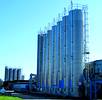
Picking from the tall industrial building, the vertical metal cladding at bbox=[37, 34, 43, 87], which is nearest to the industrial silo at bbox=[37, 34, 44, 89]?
the vertical metal cladding at bbox=[37, 34, 43, 87]

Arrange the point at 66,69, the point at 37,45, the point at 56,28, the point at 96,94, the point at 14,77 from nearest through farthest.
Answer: the point at 96,94, the point at 66,69, the point at 56,28, the point at 37,45, the point at 14,77

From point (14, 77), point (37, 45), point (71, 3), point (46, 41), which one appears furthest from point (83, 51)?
point (14, 77)

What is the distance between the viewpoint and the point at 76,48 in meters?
69.1

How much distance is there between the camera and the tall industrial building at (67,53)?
6881 centimetres

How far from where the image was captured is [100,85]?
6309 centimetres

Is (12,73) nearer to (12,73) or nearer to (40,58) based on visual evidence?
(12,73)

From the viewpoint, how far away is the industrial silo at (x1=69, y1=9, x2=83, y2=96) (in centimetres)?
6862

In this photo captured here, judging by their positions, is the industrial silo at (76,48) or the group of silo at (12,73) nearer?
the industrial silo at (76,48)

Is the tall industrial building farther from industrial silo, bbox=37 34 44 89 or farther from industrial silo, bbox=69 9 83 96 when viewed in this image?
industrial silo, bbox=37 34 44 89

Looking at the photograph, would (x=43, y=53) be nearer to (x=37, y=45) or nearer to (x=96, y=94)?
(x=37, y=45)

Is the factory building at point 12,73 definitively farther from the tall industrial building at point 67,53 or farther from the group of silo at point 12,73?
the tall industrial building at point 67,53

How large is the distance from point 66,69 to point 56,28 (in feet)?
51.4

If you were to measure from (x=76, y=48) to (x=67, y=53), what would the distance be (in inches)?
161

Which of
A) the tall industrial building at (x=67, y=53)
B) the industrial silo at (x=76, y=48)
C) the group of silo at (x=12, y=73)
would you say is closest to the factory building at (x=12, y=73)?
the group of silo at (x=12, y=73)
